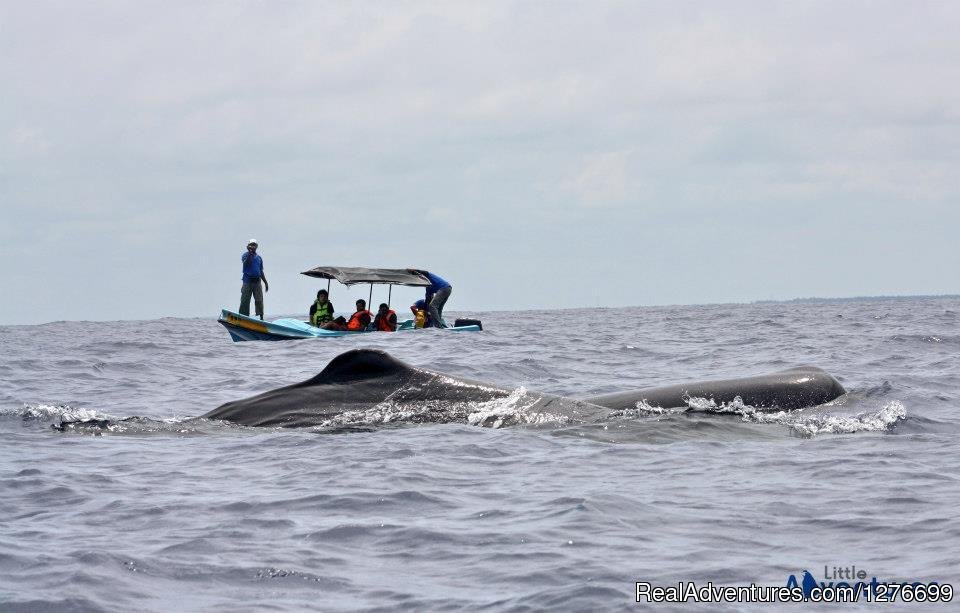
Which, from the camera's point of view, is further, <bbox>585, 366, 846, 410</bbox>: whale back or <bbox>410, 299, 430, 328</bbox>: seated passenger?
<bbox>410, 299, 430, 328</bbox>: seated passenger

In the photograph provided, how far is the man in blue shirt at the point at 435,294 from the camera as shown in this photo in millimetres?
34844

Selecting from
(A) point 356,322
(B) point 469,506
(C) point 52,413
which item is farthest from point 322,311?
(B) point 469,506

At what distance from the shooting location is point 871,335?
1255 inches

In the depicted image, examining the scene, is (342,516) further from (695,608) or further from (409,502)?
(695,608)

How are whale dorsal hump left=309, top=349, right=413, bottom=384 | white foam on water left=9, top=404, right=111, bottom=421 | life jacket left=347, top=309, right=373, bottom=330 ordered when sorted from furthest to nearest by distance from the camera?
1. life jacket left=347, top=309, right=373, bottom=330
2. white foam on water left=9, top=404, right=111, bottom=421
3. whale dorsal hump left=309, top=349, right=413, bottom=384

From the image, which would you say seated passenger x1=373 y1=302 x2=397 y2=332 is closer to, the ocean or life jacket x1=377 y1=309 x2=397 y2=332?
life jacket x1=377 y1=309 x2=397 y2=332

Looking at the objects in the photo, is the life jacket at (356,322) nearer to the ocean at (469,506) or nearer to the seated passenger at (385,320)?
the seated passenger at (385,320)

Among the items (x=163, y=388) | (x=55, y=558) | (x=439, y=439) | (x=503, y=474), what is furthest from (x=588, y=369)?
(x=55, y=558)

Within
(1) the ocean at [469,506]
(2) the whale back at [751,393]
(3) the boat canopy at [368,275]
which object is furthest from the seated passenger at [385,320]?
(2) the whale back at [751,393]

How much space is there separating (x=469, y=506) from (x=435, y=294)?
27.5 m

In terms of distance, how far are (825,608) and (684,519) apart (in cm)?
181

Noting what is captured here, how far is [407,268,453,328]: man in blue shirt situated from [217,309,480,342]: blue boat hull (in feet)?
13.5

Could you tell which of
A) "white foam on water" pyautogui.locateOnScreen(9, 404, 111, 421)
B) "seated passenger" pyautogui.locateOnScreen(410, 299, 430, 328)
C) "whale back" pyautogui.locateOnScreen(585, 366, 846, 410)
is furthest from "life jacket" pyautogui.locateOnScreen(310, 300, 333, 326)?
"whale back" pyautogui.locateOnScreen(585, 366, 846, 410)

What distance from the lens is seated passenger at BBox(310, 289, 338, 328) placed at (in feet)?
103
